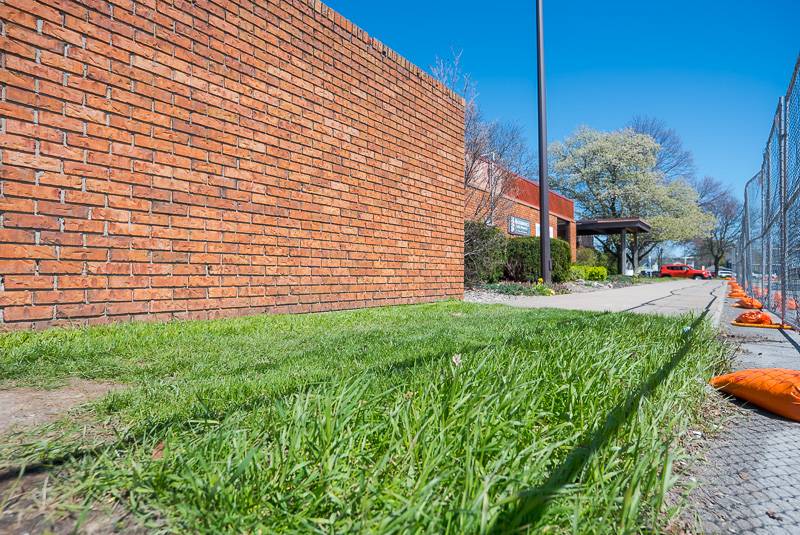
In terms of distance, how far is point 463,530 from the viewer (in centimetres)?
101

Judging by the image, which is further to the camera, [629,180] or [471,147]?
[629,180]

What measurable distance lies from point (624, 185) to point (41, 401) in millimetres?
38670

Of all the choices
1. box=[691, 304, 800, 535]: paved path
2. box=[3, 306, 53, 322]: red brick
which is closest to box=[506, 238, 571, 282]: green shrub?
box=[691, 304, 800, 535]: paved path

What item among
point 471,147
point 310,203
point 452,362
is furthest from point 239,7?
point 471,147

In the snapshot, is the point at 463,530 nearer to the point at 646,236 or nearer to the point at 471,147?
the point at 471,147

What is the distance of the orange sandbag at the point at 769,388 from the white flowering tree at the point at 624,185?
35578mm

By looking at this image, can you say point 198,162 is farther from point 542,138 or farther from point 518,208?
point 518,208

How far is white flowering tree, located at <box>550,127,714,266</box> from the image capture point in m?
34.6

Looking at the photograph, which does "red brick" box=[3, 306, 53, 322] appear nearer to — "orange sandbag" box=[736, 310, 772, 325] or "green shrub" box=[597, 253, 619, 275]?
"orange sandbag" box=[736, 310, 772, 325]

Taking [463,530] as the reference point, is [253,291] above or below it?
above

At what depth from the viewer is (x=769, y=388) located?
7.89 ft

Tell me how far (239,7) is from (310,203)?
204 cm

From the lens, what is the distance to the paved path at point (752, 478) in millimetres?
1363

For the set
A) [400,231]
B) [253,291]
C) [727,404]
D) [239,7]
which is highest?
[239,7]
